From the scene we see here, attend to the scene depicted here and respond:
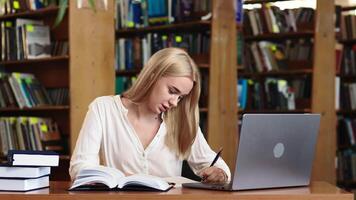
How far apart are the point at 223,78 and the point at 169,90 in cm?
242

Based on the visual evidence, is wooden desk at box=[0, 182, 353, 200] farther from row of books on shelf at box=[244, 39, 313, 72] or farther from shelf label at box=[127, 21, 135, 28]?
row of books on shelf at box=[244, 39, 313, 72]

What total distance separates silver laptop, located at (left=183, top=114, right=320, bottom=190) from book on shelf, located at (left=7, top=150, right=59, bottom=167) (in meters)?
0.46

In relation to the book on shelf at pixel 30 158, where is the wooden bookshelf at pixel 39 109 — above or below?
below

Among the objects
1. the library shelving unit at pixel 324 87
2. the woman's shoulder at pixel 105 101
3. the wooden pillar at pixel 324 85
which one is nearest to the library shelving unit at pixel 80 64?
the library shelving unit at pixel 324 87

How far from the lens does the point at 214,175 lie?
8.08ft

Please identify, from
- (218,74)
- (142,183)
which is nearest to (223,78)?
(218,74)

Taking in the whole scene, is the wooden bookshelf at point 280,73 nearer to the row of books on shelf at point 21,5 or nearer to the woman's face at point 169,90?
the row of books on shelf at point 21,5

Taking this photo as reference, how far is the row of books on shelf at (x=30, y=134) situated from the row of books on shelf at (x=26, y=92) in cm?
12

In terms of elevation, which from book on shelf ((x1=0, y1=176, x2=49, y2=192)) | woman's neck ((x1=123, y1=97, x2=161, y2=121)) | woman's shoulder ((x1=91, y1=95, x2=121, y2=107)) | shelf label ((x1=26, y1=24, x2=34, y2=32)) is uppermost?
shelf label ((x1=26, y1=24, x2=34, y2=32))

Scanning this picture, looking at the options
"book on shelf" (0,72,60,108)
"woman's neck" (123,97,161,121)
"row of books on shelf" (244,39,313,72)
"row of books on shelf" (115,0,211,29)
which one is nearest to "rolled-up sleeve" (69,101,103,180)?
"woman's neck" (123,97,161,121)

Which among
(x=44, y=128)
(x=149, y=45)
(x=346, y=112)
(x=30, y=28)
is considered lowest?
(x=346, y=112)

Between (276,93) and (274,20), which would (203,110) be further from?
(274,20)

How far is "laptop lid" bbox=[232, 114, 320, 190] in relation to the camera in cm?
209

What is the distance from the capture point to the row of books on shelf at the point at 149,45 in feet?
16.7
